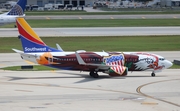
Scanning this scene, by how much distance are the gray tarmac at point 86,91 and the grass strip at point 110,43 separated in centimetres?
2153

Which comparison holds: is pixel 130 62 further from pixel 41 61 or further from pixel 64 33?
pixel 64 33

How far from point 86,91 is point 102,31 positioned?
63716mm

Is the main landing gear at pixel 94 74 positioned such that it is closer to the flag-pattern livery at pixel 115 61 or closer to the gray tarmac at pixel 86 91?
the gray tarmac at pixel 86 91

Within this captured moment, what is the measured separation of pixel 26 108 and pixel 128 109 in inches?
303

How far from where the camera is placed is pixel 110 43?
8744cm

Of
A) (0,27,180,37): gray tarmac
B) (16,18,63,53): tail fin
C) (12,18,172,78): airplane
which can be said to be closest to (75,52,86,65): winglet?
(12,18,172,78): airplane

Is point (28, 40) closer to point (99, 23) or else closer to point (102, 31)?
point (102, 31)

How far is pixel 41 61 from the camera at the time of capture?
2098 inches

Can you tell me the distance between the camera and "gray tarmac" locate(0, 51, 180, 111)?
3825 centimetres

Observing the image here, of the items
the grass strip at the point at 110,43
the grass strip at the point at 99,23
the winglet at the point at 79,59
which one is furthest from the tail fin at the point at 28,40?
the grass strip at the point at 99,23

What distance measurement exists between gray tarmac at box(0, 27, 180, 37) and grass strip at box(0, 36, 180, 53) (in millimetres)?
6771

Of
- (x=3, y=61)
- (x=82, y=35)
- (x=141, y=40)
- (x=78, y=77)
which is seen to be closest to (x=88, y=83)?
(x=78, y=77)

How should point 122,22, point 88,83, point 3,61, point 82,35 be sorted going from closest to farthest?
point 88,83 < point 3,61 < point 82,35 < point 122,22

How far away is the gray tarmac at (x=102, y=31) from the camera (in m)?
102
